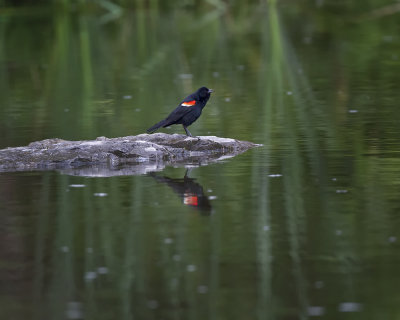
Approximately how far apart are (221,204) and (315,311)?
8.06 feet

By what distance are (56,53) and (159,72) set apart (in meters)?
4.34

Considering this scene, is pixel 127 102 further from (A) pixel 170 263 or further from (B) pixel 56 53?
(A) pixel 170 263

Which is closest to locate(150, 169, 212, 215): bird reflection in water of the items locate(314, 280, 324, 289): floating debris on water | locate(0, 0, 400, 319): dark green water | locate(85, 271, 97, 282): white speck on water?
locate(0, 0, 400, 319): dark green water

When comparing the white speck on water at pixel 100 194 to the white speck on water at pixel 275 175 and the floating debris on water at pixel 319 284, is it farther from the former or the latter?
the floating debris on water at pixel 319 284

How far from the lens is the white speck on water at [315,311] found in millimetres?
4980

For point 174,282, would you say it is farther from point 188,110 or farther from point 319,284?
point 188,110

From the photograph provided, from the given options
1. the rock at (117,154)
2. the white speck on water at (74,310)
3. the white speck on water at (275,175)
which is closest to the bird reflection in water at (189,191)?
the rock at (117,154)

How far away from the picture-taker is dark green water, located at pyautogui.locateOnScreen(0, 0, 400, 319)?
17.5 ft

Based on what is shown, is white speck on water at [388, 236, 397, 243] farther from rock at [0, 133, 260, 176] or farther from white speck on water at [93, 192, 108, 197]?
rock at [0, 133, 260, 176]

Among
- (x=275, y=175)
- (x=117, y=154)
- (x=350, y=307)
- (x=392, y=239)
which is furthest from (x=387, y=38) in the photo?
(x=350, y=307)

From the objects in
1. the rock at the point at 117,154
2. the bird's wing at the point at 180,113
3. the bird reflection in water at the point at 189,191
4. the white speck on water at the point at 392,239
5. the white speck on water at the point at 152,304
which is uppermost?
the bird's wing at the point at 180,113

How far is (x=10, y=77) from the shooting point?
1744 cm

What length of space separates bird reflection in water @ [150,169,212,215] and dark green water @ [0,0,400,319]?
33 mm

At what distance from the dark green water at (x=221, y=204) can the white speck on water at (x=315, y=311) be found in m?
0.02
